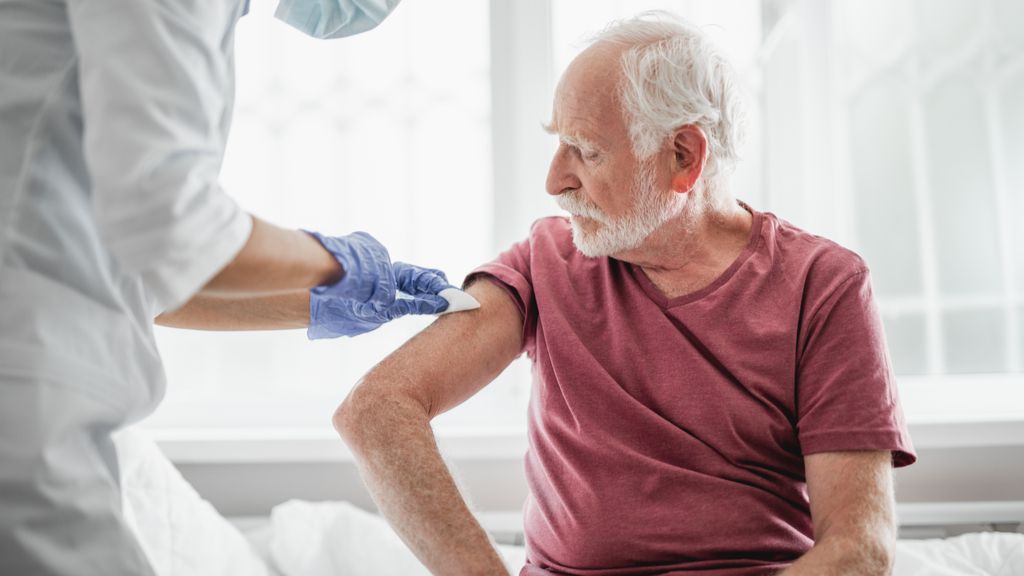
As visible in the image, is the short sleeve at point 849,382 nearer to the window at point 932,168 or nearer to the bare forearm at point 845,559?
the bare forearm at point 845,559

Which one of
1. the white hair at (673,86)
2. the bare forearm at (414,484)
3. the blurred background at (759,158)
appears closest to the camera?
the bare forearm at (414,484)

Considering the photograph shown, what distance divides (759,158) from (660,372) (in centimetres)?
117

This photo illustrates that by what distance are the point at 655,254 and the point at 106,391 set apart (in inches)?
36.4

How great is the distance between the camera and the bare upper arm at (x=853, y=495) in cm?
123

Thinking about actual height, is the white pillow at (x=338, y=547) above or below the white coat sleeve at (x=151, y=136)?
below

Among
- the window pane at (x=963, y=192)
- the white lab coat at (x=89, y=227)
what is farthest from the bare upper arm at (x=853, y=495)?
the window pane at (x=963, y=192)

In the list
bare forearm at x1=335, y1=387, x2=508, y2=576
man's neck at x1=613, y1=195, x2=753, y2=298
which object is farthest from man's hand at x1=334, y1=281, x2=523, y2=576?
man's neck at x1=613, y1=195, x2=753, y2=298

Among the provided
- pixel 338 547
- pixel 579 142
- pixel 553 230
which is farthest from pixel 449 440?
pixel 579 142

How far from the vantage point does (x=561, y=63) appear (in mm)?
2314

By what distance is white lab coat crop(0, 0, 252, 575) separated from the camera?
84 cm

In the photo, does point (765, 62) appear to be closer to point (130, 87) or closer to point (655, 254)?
point (655, 254)

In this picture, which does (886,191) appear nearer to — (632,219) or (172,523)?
(632,219)

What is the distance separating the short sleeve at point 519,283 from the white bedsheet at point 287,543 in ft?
1.51

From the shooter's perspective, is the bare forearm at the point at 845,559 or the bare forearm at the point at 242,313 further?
the bare forearm at the point at 242,313
